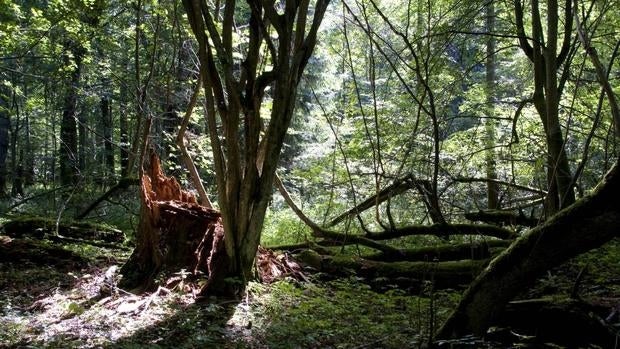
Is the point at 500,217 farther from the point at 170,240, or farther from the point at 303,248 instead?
the point at 170,240

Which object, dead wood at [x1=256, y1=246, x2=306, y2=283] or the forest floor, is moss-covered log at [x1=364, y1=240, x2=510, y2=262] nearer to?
the forest floor

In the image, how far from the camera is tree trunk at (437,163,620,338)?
3236mm

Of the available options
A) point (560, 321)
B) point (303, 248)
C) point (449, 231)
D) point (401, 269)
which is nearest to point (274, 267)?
point (303, 248)

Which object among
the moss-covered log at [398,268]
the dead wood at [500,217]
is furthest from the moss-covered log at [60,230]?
the dead wood at [500,217]

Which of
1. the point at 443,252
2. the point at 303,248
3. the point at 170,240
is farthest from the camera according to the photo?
the point at 303,248

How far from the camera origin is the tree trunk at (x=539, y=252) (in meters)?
3.24

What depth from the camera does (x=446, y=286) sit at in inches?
256

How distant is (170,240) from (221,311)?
1.47 meters

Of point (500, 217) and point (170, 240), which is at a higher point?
point (500, 217)

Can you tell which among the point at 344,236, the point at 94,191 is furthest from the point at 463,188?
the point at 94,191

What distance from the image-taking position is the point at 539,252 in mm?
3439

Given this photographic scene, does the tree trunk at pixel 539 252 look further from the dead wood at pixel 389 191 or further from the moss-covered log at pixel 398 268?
the dead wood at pixel 389 191

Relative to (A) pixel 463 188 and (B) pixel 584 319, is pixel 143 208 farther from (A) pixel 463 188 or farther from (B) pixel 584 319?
(A) pixel 463 188

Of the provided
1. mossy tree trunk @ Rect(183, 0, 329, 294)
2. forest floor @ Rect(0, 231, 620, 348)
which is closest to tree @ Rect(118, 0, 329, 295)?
mossy tree trunk @ Rect(183, 0, 329, 294)
